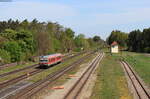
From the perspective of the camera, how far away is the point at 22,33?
256 ft

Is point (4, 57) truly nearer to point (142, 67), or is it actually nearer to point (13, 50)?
point (13, 50)

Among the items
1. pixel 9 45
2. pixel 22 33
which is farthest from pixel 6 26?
pixel 9 45

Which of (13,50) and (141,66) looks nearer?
(141,66)

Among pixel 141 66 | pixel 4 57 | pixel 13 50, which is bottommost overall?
pixel 141 66

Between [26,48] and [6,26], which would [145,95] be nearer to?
[26,48]

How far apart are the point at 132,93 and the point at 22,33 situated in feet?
187

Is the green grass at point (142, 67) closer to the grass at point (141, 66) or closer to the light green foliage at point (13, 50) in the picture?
the grass at point (141, 66)

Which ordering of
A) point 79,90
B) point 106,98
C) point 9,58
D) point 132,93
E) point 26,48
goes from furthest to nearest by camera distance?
point 26,48
point 9,58
point 79,90
point 132,93
point 106,98

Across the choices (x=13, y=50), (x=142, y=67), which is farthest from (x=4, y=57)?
(x=142, y=67)

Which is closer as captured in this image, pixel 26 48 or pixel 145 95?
pixel 145 95

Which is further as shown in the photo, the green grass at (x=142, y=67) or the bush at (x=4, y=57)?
the bush at (x=4, y=57)

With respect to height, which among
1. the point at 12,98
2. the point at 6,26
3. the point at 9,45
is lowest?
the point at 12,98

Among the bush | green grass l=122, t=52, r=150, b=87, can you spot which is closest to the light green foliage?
the bush

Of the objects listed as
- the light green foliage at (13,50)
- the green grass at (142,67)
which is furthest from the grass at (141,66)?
the light green foliage at (13,50)
